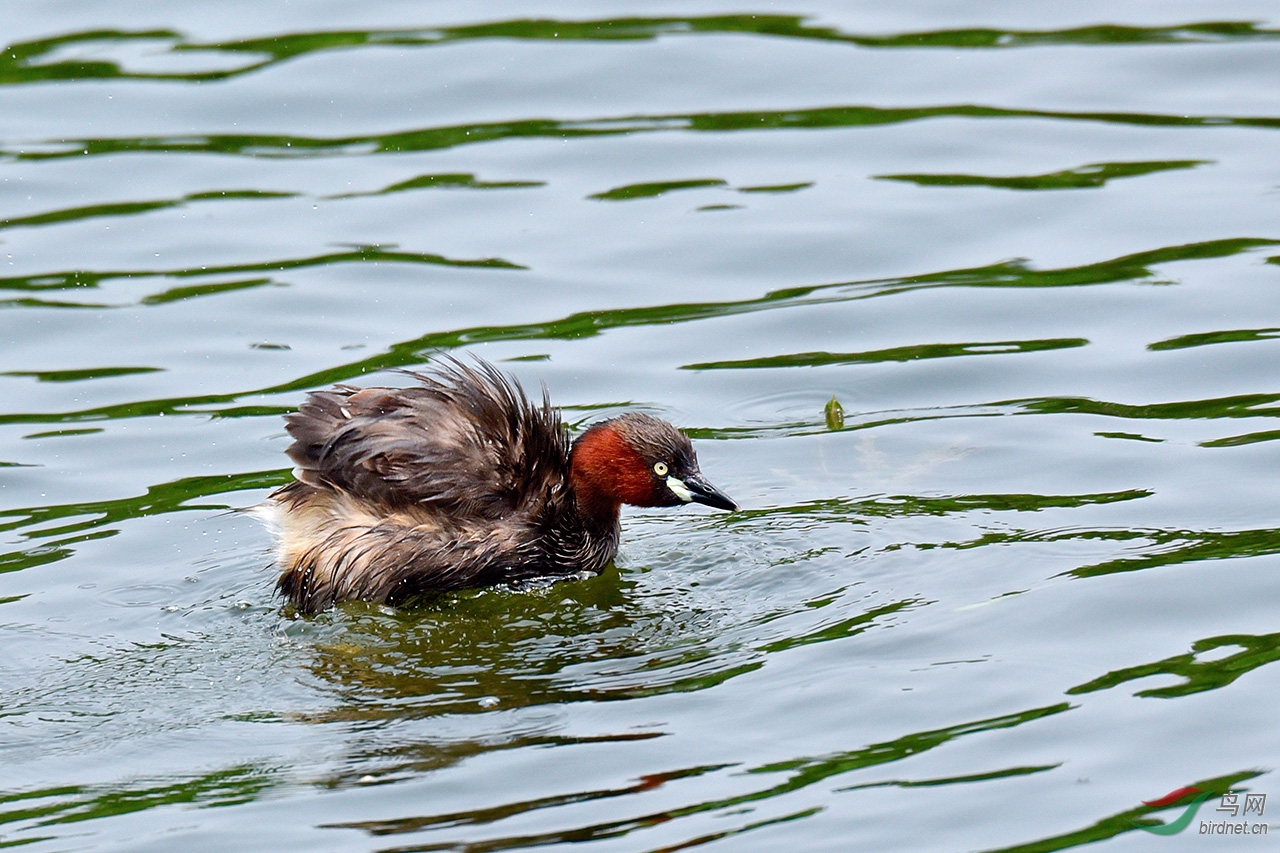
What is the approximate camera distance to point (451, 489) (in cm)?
796

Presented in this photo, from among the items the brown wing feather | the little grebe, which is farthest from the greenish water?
the brown wing feather

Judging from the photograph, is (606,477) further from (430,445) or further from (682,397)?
(682,397)

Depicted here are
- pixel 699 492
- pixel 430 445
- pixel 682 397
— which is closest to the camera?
pixel 430 445

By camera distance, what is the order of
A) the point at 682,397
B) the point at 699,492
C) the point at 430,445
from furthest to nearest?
the point at 682,397 < the point at 699,492 < the point at 430,445

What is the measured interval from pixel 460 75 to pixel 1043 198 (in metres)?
4.34

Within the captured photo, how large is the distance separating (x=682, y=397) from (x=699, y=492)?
1.58 metres

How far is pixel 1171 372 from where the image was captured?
31.5ft

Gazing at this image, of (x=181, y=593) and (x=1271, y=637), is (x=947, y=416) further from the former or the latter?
(x=181, y=593)

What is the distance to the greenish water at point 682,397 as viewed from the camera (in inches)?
→ 246

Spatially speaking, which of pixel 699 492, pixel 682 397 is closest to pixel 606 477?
pixel 699 492

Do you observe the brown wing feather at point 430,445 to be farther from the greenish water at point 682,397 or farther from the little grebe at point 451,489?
the greenish water at point 682,397

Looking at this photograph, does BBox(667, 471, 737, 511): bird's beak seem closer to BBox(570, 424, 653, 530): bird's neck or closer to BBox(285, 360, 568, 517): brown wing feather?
BBox(570, 424, 653, 530): bird's neck

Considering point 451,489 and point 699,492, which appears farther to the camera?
point 699,492

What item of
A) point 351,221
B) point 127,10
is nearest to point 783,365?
point 351,221
